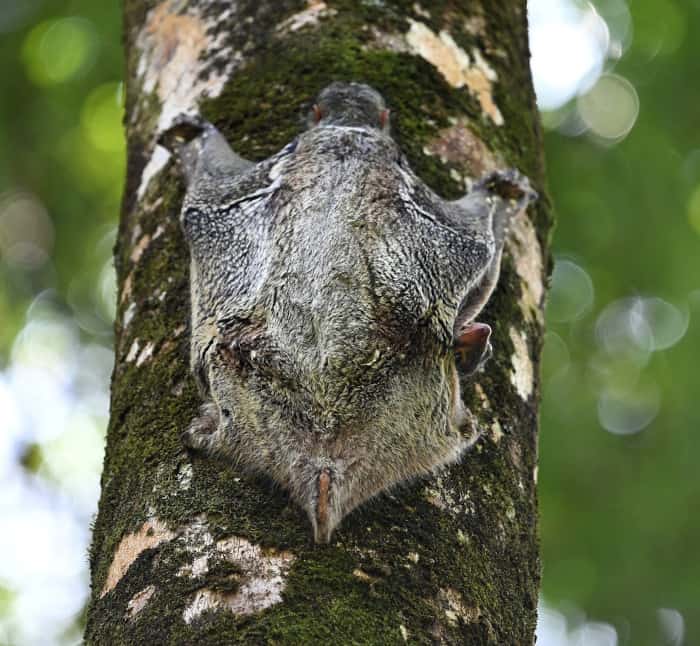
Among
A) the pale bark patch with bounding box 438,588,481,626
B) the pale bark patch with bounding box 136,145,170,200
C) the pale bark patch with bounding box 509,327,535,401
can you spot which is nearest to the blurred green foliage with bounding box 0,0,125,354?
the pale bark patch with bounding box 136,145,170,200

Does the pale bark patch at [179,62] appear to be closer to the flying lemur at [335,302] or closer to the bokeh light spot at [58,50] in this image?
the flying lemur at [335,302]

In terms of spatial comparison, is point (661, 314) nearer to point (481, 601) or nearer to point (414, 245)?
point (414, 245)

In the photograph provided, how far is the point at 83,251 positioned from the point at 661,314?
4.06 metres

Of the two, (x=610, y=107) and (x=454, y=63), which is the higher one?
(x=610, y=107)

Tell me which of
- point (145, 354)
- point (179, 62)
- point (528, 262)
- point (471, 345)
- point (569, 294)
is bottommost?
point (471, 345)

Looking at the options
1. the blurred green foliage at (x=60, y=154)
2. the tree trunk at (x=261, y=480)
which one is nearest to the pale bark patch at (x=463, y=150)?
the tree trunk at (x=261, y=480)

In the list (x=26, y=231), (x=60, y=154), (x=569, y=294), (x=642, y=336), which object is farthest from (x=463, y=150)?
(x=26, y=231)

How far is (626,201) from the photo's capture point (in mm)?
6750

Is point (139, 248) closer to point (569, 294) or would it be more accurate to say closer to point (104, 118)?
point (569, 294)

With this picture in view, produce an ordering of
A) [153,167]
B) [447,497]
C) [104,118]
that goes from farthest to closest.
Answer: [104,118], [153,167], [447,497]

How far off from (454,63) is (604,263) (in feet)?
10.2

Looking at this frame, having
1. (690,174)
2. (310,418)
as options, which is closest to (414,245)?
(310,418)

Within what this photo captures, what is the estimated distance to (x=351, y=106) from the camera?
3.79m

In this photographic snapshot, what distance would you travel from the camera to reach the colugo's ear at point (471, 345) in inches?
126
